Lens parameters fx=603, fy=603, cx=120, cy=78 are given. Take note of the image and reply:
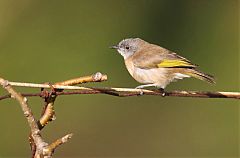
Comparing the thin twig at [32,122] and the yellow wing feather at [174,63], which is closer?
the thin twig at [32,122]

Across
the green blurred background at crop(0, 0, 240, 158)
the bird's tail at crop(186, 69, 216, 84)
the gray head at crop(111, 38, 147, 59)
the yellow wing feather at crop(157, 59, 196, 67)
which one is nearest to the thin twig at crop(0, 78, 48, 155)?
the bird's tail at crop(186, 69, 216, 84)

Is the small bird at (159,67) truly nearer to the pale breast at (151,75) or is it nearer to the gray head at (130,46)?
the pale breast at (151,75)

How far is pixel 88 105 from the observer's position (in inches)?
399

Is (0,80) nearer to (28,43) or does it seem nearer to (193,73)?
(193,73)

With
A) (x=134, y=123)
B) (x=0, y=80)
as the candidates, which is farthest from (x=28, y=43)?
(x=0, y=80)

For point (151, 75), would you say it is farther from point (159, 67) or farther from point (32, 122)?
point (32, 122)

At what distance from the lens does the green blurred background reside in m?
9.19

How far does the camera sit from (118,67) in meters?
10.2

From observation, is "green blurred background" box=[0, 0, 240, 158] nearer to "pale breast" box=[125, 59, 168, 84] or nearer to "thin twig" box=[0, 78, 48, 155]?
"pale breast" box=[125, 59, 168, 84]

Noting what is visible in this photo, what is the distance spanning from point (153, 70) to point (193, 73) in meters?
0.41

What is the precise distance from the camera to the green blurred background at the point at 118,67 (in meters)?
9.19

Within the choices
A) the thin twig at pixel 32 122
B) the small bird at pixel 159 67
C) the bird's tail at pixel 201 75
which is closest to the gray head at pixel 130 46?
the small bird at pixel 159 67

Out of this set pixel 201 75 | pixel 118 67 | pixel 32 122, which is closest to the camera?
pixel 32 122

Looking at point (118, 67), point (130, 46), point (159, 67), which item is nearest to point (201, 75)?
point (159, 67)
